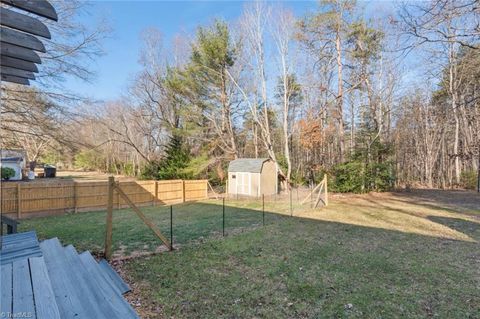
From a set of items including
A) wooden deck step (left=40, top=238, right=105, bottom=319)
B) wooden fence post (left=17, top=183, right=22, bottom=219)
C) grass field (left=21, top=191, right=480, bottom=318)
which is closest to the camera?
wooden deck step (left=40, top=238, right=105, bottom=319)

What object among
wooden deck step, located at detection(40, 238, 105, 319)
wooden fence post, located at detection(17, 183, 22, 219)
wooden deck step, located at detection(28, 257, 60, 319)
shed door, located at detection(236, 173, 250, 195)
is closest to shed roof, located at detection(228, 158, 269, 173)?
shed door, located at detection(236, 173, 250, 195)

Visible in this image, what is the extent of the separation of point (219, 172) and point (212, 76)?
23.2 feet

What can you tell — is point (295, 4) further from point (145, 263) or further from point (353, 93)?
point (145, 263)

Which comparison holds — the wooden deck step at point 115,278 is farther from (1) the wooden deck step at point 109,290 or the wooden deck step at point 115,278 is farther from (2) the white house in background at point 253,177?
(2) the white house in background at point 253,177

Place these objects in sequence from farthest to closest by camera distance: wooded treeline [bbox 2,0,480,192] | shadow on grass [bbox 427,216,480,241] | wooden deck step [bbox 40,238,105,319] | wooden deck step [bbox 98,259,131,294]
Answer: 1. wooded treeline [bbox 2,0,480,192]
2. shadow on grass [bbox 427,216,480,241]
3. wooden deck step [bbox 98,259,131,294]
4. wooden deck step [bbox 40,238,105,319]

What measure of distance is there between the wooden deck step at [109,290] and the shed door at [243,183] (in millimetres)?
13758

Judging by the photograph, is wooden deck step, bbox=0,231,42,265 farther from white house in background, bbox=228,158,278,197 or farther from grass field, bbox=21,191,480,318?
white house in background, bbox=228,158,278,197

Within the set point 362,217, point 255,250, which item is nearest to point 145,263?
point 255,250

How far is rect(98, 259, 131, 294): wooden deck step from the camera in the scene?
3.77 meters

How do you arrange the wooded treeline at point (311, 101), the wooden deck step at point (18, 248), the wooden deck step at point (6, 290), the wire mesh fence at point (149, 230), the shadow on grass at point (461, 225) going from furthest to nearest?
the wooded treeline at point (311, 101)
the shadow on grass at point (461, 225)
the wire mesh fence at point (149, 230)
the wooden deck step at point (18, 248)
the wooden deck step at point (6, 290)

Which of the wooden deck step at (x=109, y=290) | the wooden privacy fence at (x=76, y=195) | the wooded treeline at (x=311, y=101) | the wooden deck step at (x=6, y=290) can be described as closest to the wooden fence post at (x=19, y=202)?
the wooden privacy fence at (x=76, y=195)

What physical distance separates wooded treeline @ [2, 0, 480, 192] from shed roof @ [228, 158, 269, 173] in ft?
5.13

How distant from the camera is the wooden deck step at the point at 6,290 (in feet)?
6.57

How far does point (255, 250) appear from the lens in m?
5.71
